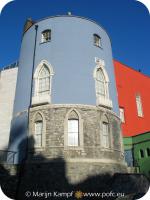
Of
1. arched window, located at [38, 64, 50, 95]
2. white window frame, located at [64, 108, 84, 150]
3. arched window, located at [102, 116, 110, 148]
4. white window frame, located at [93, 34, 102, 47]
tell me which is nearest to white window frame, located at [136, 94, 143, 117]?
white window frame, located at [93, 34, 102, 47]

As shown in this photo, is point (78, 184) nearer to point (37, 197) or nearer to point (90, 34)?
point (37, 197)

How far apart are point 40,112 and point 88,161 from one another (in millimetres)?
3755

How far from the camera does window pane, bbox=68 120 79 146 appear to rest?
12920 millimetres

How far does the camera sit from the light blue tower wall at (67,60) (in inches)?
556

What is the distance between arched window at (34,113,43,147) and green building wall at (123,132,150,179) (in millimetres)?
6772

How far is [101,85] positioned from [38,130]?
4.73 meters

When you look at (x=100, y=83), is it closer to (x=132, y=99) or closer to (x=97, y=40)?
(x=97, y=40)

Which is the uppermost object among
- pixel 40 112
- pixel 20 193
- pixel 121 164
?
pixel 40 112

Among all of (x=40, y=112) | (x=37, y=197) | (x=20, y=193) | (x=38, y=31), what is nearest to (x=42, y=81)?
(x=40, y=112)

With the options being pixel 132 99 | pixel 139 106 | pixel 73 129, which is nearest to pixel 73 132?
pixel 73 129

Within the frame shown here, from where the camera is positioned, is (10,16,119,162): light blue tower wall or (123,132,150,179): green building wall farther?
(123,132,150,179): green building wall

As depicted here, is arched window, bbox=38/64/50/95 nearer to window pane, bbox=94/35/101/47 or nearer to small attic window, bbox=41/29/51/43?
small attic window, bbox=41/29/51/43

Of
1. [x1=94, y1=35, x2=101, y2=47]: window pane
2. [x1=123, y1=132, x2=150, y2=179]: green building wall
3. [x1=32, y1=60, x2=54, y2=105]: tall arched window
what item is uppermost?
[x1=94, y1=35, x2=101, y2=47]: window pane

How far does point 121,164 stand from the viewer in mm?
13930
